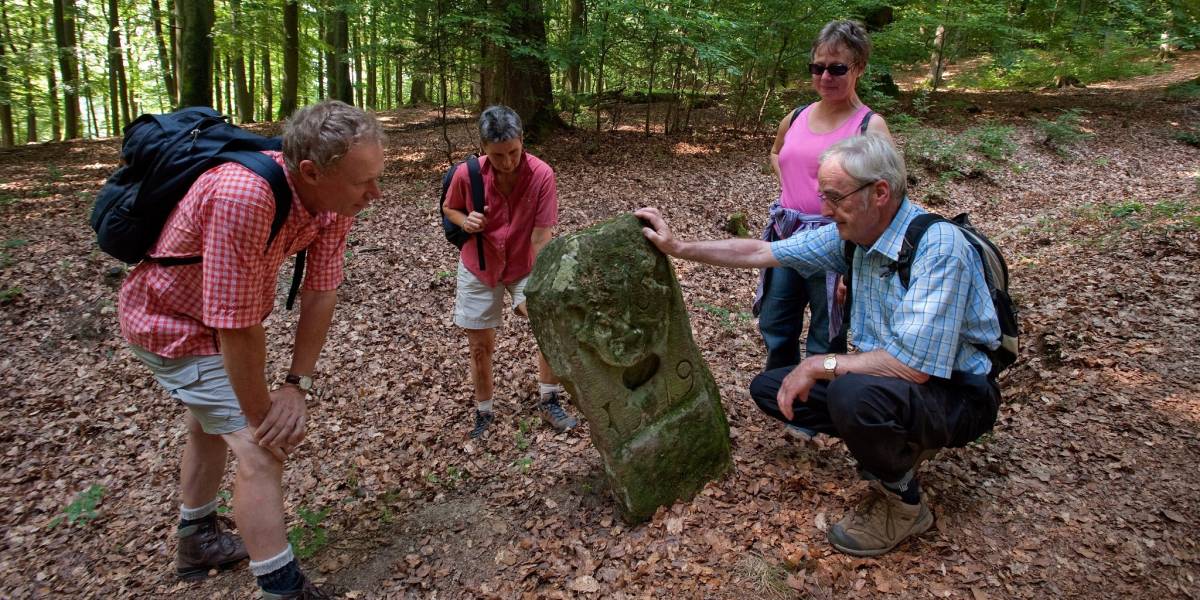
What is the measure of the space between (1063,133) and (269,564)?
14.0 meters

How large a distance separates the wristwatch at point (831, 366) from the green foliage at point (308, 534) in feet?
9.38

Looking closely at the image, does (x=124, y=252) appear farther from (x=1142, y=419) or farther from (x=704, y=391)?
(x=1142, y=419)

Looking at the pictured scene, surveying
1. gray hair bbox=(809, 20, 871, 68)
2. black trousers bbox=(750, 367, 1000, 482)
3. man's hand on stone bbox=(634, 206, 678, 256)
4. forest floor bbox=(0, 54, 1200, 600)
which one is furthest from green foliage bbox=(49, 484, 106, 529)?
gray hair bbox=(809, 20, 871, 68)

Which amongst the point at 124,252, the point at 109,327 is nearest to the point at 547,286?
the point at 124,252

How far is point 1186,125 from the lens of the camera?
11906mm

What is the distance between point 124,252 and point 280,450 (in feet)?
3.36

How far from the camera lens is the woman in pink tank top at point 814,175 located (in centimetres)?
331

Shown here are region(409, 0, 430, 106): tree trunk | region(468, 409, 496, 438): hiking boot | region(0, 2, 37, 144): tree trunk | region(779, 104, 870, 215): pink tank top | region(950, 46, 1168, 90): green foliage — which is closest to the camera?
region(779, 104, 870, 215): pink tank top

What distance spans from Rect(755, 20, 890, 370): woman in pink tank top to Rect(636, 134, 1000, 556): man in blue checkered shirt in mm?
678

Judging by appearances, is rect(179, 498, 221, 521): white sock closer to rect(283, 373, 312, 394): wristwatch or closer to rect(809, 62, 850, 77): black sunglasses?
rect(283, 373, 312, 394): wristwatch

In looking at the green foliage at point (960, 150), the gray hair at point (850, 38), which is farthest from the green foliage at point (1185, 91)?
the gray hair at point (850, 38)

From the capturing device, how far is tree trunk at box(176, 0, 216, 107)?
406 inches

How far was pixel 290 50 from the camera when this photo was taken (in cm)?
1362

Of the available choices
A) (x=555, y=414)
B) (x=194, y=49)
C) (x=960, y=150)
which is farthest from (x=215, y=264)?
(x=960, y=150)
